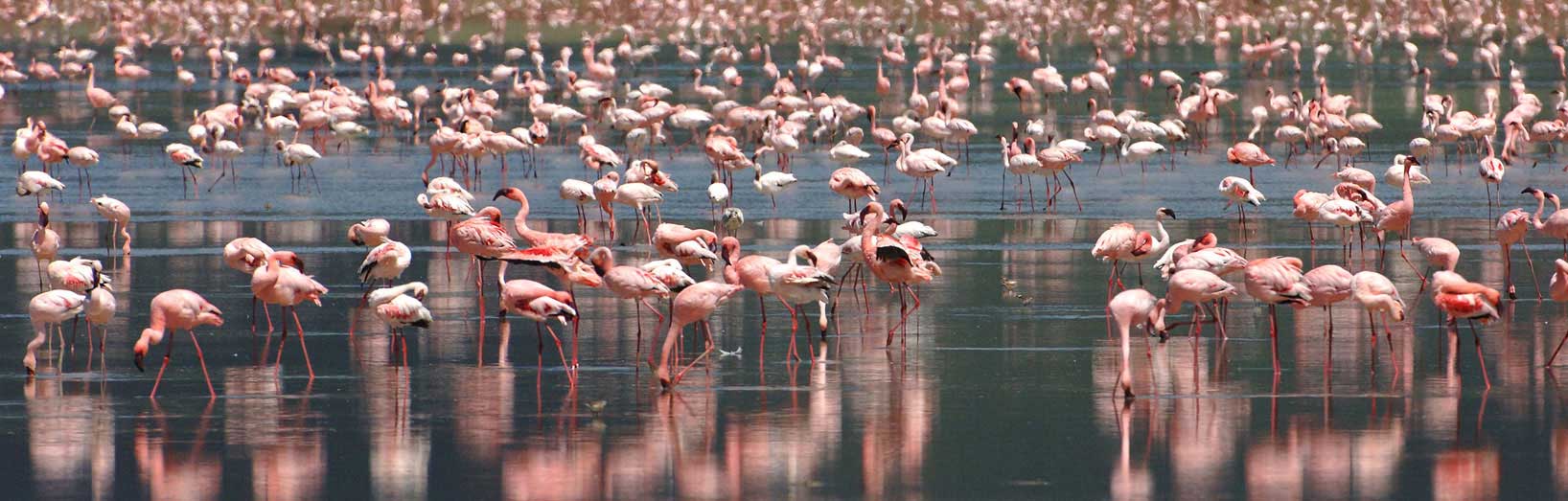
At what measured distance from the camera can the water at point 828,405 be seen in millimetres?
8039

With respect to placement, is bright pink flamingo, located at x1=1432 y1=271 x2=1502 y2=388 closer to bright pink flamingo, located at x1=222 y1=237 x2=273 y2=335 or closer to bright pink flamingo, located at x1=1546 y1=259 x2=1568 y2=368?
bright pink flamingo, located at x1=1546 y1=259 x2=1568 y2=368

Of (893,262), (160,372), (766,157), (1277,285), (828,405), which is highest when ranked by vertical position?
(766,157)

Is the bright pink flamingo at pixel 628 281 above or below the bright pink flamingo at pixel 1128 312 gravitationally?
above

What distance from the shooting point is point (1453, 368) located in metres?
10.4

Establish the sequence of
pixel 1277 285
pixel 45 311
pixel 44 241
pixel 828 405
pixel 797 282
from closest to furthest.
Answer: pixel 828 405 < pixel 45 311 < pixel 1277 285 < pixel 797 282 < pixel 44 241

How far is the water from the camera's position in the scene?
26.4 feet

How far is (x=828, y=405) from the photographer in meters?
9.59

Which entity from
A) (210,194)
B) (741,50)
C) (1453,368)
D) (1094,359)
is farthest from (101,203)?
(741,50)

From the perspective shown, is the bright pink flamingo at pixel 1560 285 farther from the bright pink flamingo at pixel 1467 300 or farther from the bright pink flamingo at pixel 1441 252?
the bright pink flamingo at pixel 1441 252

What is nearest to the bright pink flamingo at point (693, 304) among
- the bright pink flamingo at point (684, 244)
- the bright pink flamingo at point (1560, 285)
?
the bright pink flamingo at point (684, 244)

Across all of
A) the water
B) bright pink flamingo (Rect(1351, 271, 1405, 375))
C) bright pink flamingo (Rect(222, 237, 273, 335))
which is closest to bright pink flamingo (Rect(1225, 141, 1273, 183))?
the water

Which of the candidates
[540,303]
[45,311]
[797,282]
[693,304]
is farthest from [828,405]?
[45,311]

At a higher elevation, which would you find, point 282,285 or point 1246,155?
point 1246,155

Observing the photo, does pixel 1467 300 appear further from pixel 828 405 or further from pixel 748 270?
pixel 748 270
